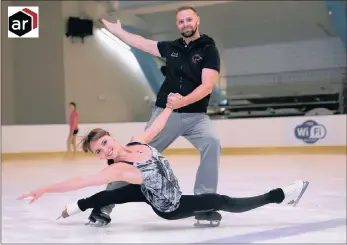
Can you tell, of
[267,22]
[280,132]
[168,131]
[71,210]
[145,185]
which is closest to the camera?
[145,185]

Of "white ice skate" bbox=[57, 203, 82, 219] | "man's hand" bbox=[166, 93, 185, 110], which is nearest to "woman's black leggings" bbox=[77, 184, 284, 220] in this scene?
"white ice skate" bbox=[57, 203, 82, 219]

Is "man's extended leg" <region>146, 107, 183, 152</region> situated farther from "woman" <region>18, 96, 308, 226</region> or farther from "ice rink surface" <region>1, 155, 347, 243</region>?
"ice rink surface" <region>1, 155, 347, 243</region>

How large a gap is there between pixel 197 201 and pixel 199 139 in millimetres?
211

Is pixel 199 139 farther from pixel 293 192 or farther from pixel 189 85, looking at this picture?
pixel 293 192

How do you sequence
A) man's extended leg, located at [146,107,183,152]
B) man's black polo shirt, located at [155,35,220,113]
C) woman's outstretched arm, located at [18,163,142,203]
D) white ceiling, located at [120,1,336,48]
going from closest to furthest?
woman's outstretched arm, located at [18,163,142,203]
man's black polo shirt, located at [155,35,220,113]
man's extended leg, located at [146,107,183,152]
white ceiling, located at [120,1,336,48]

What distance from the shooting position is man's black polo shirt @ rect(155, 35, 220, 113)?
1500 millimetres

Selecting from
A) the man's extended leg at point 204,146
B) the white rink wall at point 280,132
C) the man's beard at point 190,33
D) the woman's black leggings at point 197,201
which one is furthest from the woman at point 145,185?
the white rink wall at point 280,132

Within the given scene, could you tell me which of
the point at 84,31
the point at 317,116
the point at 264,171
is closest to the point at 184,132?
the point at 264,171

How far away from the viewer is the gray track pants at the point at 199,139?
162 cm

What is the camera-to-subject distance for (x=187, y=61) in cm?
154

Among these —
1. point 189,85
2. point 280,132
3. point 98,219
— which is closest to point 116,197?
point 98,219

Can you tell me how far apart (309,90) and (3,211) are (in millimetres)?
6097

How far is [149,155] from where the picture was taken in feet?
4.68

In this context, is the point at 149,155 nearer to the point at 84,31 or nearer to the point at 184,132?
the point at 184,132
